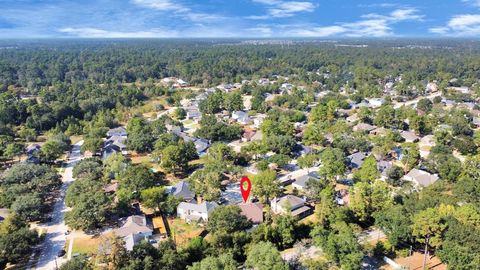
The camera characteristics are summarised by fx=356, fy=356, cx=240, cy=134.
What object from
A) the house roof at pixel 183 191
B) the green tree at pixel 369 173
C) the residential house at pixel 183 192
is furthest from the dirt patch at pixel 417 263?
the house roof at pixel 183 191

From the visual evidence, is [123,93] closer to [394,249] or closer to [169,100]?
[169,100]

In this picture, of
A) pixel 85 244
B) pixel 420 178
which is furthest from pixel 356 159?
pixel 85 244

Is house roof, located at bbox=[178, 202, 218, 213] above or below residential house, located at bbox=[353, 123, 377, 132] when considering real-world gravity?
below

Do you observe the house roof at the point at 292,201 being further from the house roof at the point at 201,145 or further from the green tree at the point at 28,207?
the green tree at the point at 28,207

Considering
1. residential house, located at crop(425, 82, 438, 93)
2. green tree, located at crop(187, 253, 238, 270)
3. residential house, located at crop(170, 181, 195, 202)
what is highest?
residential house, located at crop(425, 82, 438, 93)

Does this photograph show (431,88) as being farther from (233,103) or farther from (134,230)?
(134,230)

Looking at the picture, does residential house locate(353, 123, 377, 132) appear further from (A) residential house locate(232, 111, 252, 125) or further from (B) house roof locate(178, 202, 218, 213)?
(B) house roof locate(178, 202, 218, 213)

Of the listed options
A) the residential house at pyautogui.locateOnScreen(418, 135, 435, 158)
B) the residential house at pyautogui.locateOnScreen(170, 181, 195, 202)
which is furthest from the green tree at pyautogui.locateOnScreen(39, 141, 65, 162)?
the residential house at pyautogui.locateOnScreen(418, 135, 435, 158)
